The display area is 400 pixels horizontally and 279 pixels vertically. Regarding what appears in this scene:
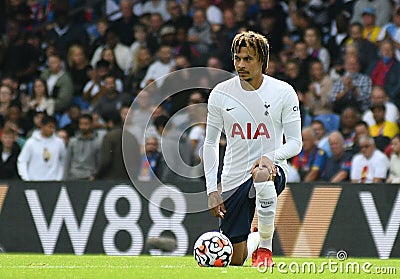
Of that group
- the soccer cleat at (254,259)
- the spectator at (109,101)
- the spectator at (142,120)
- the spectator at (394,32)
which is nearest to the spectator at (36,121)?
the spectator at (109,101)

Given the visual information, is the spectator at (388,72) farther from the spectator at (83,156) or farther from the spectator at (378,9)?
the spectator at (83,156)

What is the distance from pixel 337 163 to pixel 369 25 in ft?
9.29

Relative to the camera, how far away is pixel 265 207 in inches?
363

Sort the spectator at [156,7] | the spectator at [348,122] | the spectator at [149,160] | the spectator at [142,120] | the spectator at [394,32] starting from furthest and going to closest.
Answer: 1. the spectator at [156,7]
2. the spectator at [394,32]
3. the spectator at [142,120]
4. the spectator at [348,122]
5. the spectator at [149,160]

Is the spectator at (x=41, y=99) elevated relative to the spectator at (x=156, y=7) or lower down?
lower down

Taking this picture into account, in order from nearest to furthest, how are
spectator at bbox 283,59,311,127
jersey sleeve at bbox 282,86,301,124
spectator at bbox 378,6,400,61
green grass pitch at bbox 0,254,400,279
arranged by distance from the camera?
1. green grass pitch at bbox 0,254,400,279
2. jersey sleeve at bbox 282,86,301,124
3. spectator at bbox 378,6,400,61
4. spectator at bbox 283,59,311,127

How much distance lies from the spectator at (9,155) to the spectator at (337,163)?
4.87m

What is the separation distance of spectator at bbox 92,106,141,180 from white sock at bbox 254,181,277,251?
5.83 m

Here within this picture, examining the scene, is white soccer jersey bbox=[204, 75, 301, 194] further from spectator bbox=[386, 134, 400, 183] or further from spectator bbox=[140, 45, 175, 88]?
spectator bbox=[140, 45, 175, 88]

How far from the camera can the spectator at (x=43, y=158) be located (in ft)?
51.1

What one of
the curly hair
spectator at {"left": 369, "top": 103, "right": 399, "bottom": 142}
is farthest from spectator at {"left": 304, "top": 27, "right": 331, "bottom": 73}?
the curly hair

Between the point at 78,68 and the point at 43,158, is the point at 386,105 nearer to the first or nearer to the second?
the point at 43,158

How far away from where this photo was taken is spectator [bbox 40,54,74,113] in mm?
17594

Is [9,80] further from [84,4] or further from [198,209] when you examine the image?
[198,209]
